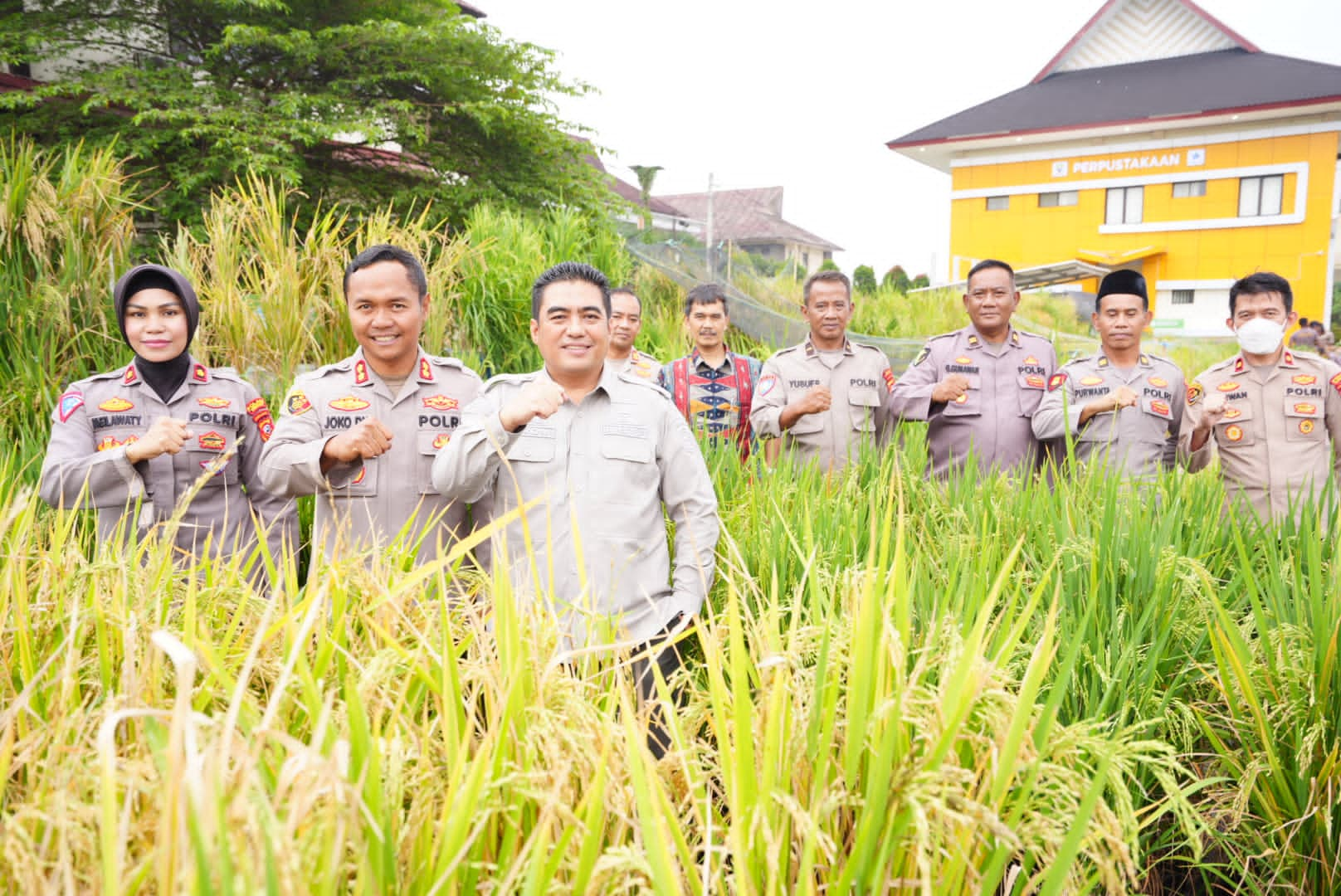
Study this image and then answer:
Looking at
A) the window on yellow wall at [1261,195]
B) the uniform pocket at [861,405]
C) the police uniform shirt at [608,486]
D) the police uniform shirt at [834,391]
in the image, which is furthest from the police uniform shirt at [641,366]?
the window on yellow wall at [1261,195]

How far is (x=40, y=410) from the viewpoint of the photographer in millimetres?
3848

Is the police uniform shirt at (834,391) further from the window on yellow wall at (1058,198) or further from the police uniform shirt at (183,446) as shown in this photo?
the window on yellow wall at (1058,198)

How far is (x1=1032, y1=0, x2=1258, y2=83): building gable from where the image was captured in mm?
27719

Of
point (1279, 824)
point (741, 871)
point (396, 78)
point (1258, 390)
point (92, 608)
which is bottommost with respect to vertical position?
point (1279, 824)

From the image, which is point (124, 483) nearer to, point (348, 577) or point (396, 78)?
point (348, 577)

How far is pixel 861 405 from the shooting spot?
420 centimetres

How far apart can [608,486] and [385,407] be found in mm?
907

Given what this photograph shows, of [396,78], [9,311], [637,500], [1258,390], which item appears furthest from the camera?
[396,78]

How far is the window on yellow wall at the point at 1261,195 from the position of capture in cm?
2438

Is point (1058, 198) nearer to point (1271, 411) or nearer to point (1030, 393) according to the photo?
point (1030, 393)

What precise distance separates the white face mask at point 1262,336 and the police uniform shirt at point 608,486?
2.48 metres

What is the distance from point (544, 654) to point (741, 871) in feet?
1.48

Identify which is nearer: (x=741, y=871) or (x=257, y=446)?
(x=741, y=871)

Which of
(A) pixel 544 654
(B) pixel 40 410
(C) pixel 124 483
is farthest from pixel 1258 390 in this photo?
(B) pixel 40 410
